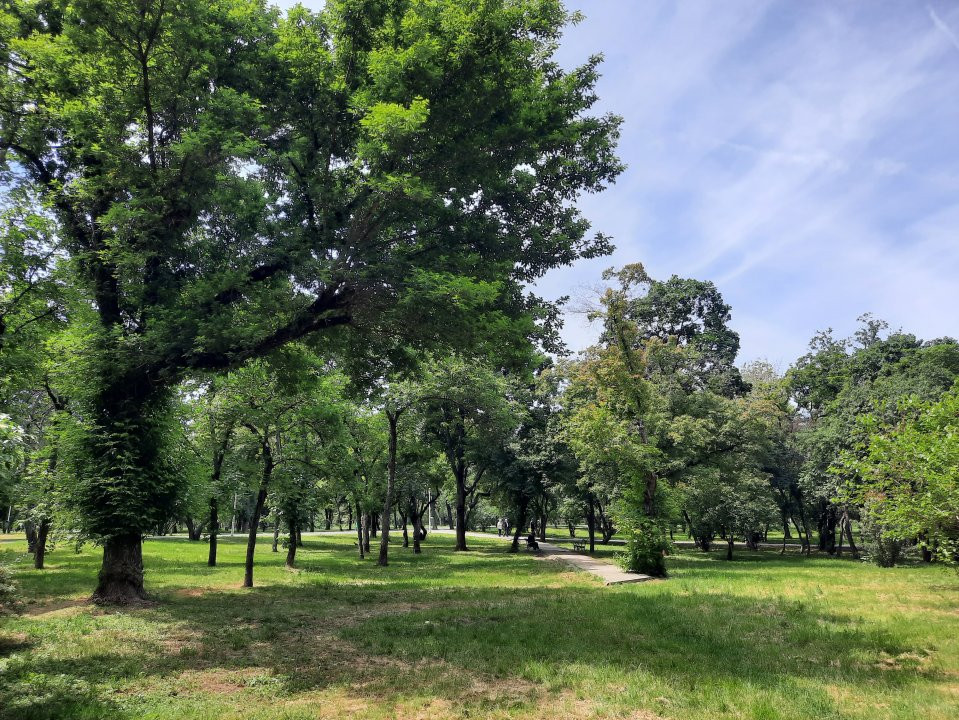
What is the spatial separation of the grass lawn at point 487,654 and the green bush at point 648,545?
3192mm

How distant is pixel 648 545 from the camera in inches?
816

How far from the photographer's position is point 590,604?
1417 centimetres

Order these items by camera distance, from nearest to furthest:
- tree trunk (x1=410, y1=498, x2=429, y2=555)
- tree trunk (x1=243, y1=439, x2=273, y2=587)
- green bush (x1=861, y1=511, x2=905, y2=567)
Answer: tree trunk (x1=243, y1=439, x2=273, y2=587) → green bush (x1=861, y1=511, x2=905, y2=567) → tree trunk (x1=410, y1=498, x2=429, y2=555)

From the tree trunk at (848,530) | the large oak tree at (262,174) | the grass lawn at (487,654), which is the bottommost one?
the tree trunk at (848,530)

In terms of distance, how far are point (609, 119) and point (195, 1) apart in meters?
9.63

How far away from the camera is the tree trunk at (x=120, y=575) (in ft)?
44.2

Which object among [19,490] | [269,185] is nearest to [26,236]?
[269,185]

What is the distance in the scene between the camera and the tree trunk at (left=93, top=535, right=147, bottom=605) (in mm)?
13461

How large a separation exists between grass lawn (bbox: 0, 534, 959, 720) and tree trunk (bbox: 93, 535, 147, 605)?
61 cm

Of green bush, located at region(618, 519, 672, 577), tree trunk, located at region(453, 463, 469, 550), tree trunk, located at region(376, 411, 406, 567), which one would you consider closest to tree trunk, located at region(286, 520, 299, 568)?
tree trunk, located at region(376, 411, 406, 567)

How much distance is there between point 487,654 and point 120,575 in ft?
33.4

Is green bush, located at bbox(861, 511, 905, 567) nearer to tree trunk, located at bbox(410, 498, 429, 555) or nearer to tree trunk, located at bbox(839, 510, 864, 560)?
tree trunk, located at bbox(839, 510, 864, 560)

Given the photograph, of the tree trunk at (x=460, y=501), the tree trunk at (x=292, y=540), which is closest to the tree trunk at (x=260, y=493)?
the tree trunk at (x=292, y=540)

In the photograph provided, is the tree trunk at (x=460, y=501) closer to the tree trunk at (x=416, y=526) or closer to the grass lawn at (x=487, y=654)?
the tree trunk at (x=416, y=526)
